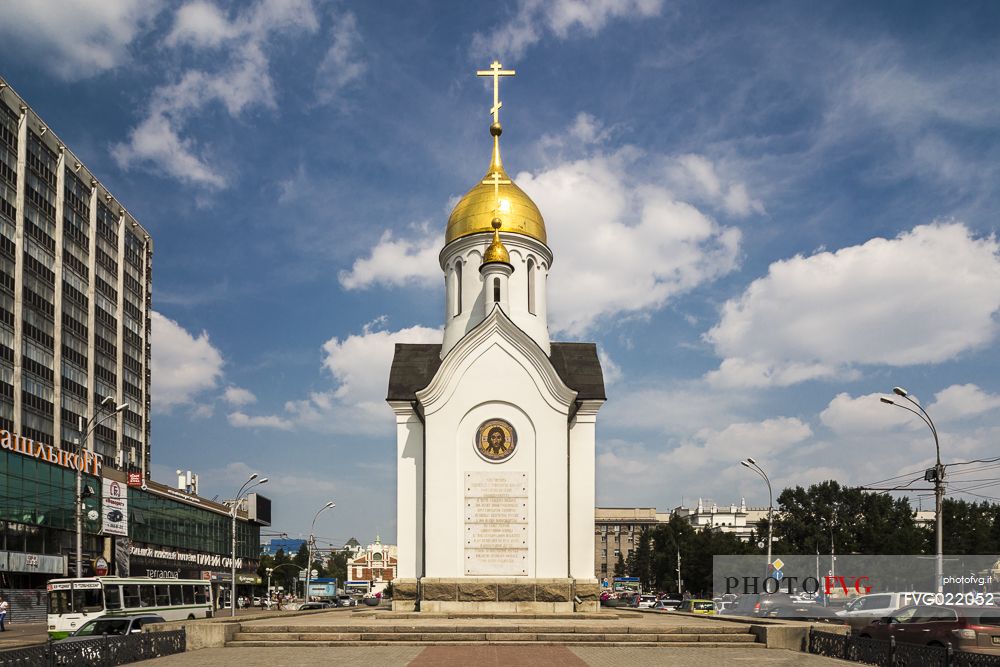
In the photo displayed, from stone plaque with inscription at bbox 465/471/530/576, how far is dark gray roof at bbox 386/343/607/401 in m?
3.43

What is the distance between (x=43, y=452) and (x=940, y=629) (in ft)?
127

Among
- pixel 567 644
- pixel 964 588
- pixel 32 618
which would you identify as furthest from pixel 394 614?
pixel 964 588

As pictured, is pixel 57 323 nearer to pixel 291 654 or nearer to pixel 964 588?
pixel 291 654

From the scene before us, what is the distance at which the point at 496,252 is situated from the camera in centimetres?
2903

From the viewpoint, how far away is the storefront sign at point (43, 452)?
128 ft

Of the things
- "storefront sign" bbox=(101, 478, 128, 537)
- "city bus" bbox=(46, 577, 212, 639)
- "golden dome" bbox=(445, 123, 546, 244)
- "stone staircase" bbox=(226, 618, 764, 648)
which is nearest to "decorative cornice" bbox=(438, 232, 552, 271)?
"golden dome" bbox=(445, 123, 546, 244)

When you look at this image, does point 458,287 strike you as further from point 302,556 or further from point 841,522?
point 302,556

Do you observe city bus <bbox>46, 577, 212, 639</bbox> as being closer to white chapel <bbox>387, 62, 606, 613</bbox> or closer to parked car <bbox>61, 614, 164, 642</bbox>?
parked car <bbox>61, 614, 164, 642</bbox>

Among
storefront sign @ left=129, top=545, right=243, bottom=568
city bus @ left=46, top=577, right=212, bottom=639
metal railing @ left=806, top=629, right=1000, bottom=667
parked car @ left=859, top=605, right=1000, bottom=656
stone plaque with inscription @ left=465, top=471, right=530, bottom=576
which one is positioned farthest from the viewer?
storefront sign @ left=129, top=545, right=243, bottom=568

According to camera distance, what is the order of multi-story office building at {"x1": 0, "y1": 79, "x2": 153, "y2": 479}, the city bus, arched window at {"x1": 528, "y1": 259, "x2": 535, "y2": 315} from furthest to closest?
1. multi-story office building at {"x1": 0, "y1": 79, "x2": 153, "y2": 479}
2. arched window at {"x1": 528, "y1": 259, "x2": 535, "y2": 315}
3. the city bus

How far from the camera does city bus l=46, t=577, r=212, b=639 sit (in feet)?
80.7

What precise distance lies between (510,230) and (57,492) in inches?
1061

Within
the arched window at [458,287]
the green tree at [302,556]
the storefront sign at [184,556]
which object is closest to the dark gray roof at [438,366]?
the arched window at [458,287]

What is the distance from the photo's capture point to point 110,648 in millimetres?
15938
